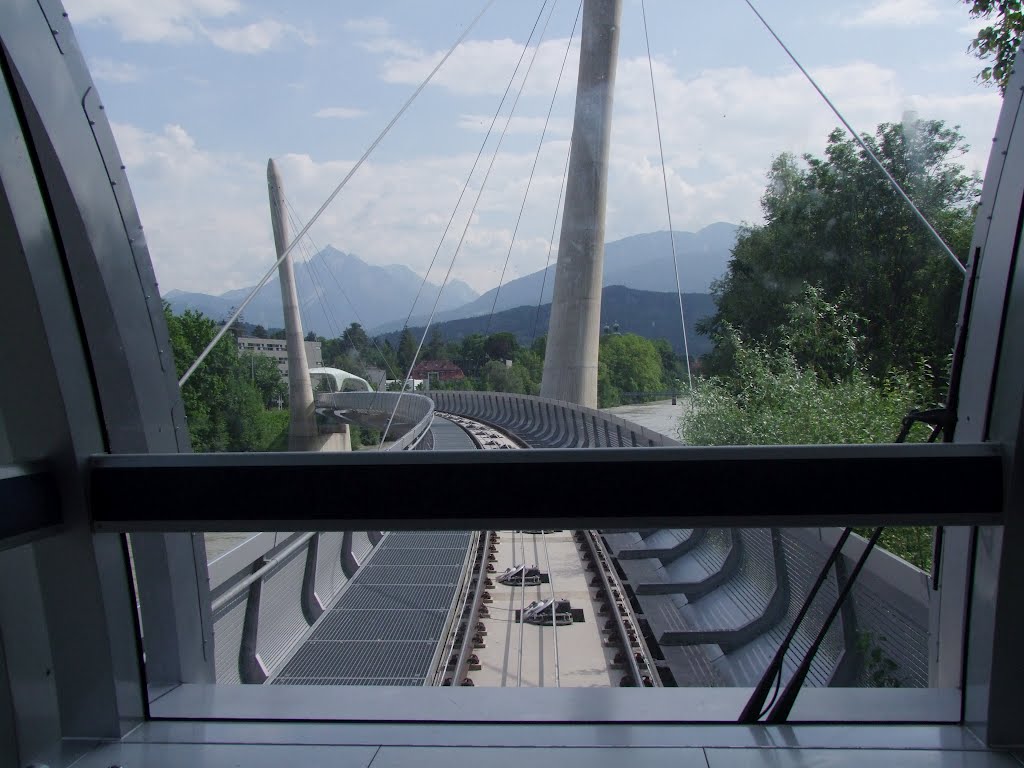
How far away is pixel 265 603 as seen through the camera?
332cm

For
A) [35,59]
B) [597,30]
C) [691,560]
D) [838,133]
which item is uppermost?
[597,30]

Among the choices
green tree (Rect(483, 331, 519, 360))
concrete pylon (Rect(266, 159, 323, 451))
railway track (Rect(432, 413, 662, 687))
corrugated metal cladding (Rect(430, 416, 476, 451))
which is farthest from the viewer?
corrugated metal cladding (Rect(430, 416, 476, 451))

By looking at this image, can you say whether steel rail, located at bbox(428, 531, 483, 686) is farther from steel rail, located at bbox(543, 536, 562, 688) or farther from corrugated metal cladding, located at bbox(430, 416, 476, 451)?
corrugated metal cladding, located at bbox(430, 416, 476, 451)

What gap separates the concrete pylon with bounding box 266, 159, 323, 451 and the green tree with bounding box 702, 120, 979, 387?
55.5 inches

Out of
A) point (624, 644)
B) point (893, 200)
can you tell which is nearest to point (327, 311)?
point (624, 644)

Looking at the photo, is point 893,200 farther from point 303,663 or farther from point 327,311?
point 303,663

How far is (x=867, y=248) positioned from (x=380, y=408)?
1.76 meters

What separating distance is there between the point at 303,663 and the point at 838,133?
2737mm

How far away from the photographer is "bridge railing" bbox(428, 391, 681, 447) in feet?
10.8

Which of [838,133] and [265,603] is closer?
[838,133]

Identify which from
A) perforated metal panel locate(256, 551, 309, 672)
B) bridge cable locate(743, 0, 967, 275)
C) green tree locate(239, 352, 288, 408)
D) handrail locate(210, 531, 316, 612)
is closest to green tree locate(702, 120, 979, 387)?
bridge cable locate(743, 0, 967, 275)

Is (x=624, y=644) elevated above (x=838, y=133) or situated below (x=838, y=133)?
below

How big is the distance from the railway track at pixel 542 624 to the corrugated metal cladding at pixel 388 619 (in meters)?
0.12

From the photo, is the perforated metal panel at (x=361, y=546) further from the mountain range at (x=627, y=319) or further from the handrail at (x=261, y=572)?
the mountain range at (x=627, y=319)
